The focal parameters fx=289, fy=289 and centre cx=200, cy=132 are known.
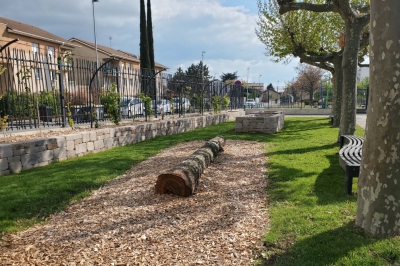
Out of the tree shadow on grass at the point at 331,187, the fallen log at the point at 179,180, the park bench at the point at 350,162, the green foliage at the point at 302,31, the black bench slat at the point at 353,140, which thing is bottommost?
the tree shadow on grass at the point at 331,187

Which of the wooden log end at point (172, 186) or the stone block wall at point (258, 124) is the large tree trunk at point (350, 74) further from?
the wooden log end at point (172, 186)

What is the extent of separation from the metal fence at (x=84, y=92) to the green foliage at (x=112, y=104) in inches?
14.6

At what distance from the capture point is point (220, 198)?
4074mm

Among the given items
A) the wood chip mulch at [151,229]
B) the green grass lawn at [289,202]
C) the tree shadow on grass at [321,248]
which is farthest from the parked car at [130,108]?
the tree shadow on grass at [321,248]

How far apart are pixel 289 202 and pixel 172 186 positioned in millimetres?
1624

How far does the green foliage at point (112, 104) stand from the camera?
9.37 metres

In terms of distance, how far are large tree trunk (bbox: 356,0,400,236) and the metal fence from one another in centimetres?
726

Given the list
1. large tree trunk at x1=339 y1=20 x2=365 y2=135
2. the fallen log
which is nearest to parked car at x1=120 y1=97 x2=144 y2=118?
the fallen log

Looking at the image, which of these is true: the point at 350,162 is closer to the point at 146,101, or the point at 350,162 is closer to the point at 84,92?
the point at 146,101

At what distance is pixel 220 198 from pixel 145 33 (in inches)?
1019

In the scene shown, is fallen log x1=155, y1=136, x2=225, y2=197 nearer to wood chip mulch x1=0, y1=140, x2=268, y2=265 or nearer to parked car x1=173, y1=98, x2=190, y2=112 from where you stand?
wood chip mulch x1=0, y1=140, x2=268, y2=265

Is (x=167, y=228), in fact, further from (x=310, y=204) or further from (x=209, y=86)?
(x=209, y=86)

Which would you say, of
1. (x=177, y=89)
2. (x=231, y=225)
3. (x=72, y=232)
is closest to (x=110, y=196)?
(x=72, y=232)

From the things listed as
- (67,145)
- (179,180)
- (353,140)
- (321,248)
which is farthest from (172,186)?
(353,140)
